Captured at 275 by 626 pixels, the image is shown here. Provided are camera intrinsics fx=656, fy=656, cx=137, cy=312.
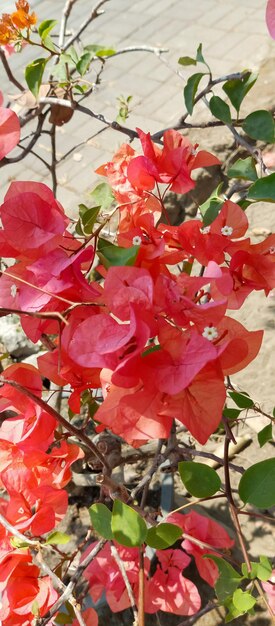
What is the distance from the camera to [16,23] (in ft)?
3.66

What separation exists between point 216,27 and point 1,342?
2269mm

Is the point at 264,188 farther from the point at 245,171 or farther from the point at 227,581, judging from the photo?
the point at 227,581

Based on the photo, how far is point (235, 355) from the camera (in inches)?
21.0

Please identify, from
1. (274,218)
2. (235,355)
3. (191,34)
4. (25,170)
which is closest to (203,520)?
(235,355)

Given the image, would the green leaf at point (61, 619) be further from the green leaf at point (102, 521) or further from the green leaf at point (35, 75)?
the green leaf at point (35, 75)

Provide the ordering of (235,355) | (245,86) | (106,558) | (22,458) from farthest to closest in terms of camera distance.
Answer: (106,558) → (245,86) → (22,458) → (235,355)

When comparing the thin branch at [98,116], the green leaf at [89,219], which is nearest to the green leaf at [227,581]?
the green leaf at [89,219]

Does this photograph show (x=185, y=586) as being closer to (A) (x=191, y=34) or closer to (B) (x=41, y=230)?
(B) (x=41, y=230)

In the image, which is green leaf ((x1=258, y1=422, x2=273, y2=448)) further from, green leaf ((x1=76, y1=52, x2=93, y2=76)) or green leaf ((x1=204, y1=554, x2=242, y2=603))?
green leaf ((x1=76, y1=52, x2=93, y2=76))

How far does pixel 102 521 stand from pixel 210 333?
10.0 inches

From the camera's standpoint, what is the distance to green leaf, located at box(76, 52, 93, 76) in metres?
1.09

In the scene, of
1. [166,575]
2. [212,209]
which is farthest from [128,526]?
[166,575]

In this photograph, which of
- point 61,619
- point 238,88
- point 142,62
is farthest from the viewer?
point 142,62

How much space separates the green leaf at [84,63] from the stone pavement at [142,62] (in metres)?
1.40
